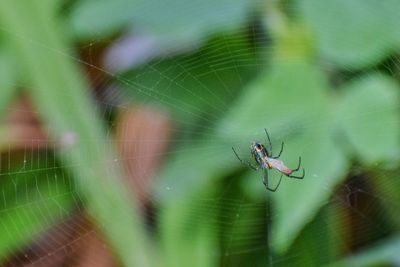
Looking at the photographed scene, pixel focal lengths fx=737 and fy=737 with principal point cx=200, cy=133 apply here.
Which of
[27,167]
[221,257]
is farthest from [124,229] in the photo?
[27,167]

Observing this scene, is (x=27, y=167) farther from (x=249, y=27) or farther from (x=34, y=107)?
(x=249, y=27)

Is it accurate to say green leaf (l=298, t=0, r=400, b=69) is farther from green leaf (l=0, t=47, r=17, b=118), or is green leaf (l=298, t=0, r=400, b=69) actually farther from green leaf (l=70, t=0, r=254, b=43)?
green leaf (l=0, t=47, r=17, b=118)

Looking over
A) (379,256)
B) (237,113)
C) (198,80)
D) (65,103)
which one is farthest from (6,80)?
(379,256)

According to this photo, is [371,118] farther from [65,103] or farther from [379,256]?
[65,103]

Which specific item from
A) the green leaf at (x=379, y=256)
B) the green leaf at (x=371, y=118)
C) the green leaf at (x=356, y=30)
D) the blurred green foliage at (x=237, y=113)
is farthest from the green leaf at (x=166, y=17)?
the green leaf at (x=379, y=256)

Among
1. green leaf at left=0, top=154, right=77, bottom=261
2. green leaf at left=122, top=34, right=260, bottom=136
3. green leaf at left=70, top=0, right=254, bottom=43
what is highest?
green leaf at left=70, top=0, right=254, bottom=43

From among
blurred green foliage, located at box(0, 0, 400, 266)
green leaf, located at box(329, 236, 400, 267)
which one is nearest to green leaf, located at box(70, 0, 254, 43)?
blurred green foliage, located at box(0, 0, 400, 266)
